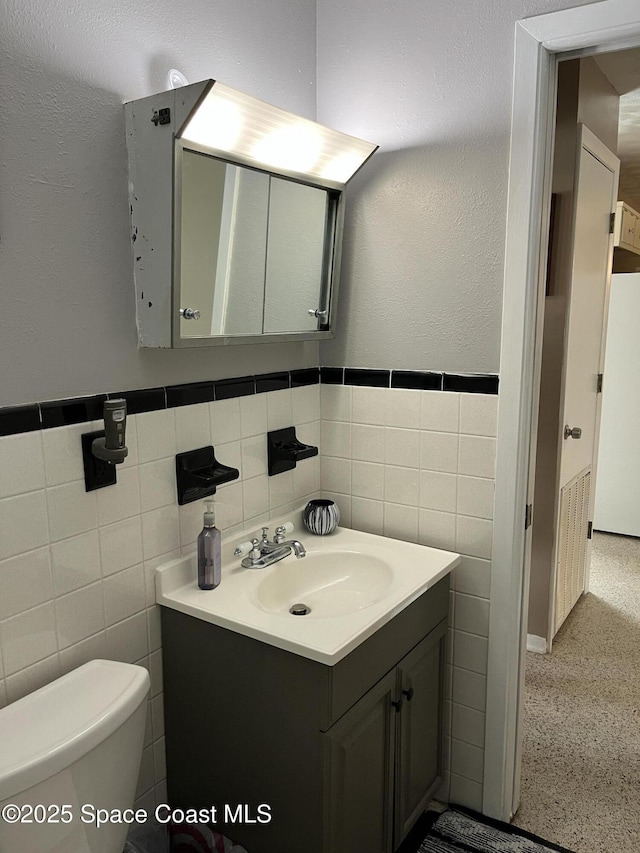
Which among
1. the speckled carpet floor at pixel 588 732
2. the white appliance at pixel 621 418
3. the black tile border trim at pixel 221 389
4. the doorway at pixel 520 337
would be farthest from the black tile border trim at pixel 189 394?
the white appliance at pixel 621 418

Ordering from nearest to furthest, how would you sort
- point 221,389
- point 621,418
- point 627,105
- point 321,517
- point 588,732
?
point 221,389 < point 321,517 < point 588,732 < point 627,105 < point 621,418

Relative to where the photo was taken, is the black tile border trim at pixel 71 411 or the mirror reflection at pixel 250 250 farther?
the mirror reflection at pixel 250 250

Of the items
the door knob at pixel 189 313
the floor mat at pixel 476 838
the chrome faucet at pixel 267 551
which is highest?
the door knob at pixel 189 313

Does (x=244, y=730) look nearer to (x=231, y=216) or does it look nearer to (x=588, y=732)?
(x=231, y=216)

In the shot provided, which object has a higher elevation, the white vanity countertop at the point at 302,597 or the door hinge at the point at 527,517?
the door hinge at the point at 527,517

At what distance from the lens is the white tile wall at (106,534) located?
50.9 inches

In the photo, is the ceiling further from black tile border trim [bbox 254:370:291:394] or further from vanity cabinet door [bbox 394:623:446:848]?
vanity cabinet door [bbox 394:623:446:848]

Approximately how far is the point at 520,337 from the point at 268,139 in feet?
2.62

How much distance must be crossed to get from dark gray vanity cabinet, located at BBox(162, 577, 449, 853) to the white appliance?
274cm

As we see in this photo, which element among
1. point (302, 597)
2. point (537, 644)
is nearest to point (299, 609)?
point (302, 597)

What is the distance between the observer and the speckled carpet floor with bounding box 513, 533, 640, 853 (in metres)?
1.90

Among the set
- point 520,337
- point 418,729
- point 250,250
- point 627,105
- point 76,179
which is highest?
point 627,105

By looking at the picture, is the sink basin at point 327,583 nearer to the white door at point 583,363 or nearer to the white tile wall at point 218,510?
the white tile wall at point 218,510

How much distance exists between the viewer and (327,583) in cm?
188
